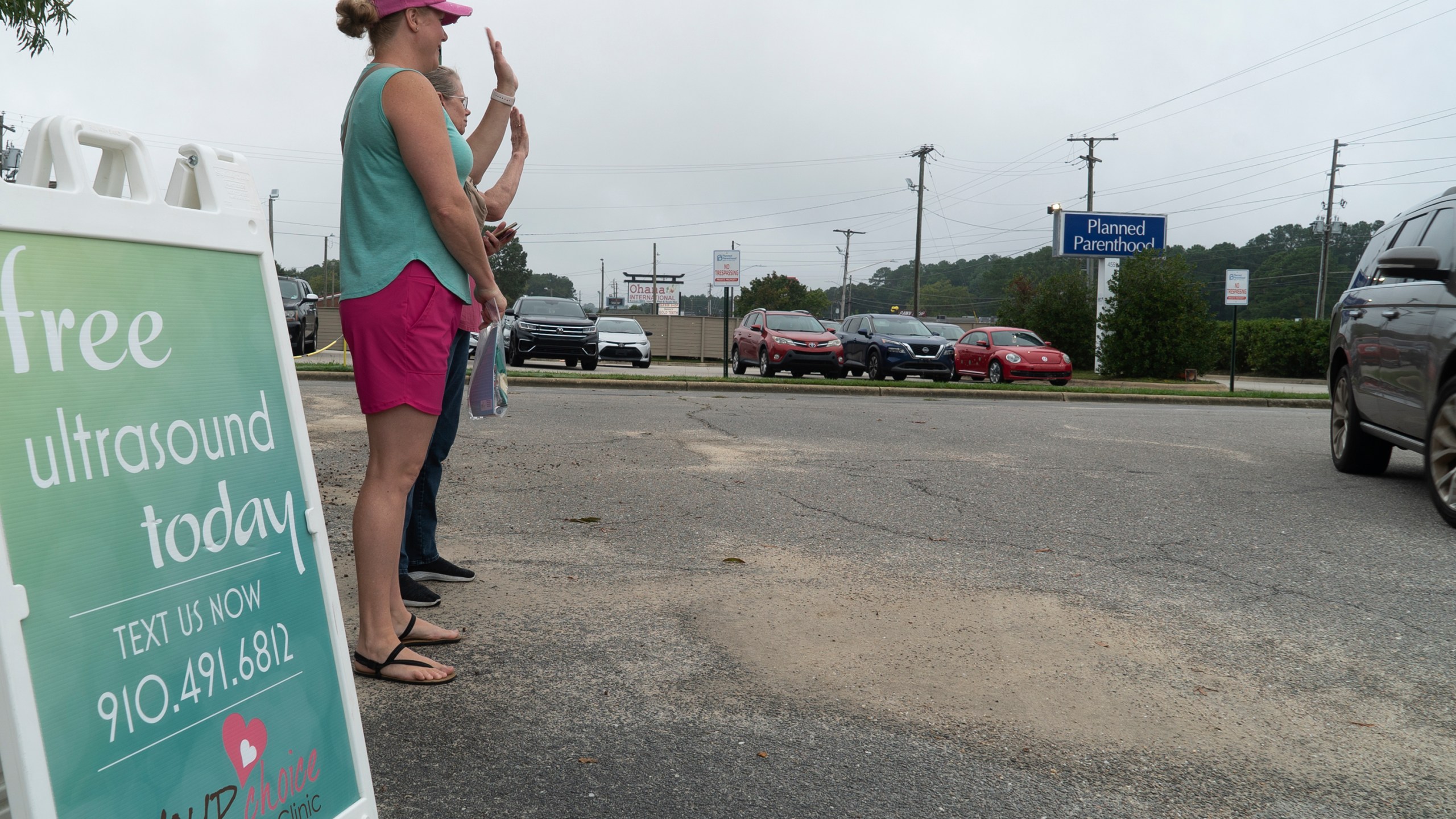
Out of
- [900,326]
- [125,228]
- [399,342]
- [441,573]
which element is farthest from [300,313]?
[125,228]

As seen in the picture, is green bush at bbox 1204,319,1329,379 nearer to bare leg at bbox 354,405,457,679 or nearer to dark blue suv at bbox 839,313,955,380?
dark blue suv at bbox 839,313,955,380

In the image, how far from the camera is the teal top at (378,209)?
9.84 feet

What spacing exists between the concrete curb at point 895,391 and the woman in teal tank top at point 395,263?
12.7m

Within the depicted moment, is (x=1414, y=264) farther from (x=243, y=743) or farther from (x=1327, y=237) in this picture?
(x=1327, y=237)

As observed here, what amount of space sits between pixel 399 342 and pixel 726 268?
57.4 ft

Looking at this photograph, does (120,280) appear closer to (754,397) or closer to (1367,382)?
(1367,382)

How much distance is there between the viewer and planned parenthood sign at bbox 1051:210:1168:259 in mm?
33281

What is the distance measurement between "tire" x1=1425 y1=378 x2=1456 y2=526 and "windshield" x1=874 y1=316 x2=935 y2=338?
60.9 ft

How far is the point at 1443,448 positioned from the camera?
6.04m

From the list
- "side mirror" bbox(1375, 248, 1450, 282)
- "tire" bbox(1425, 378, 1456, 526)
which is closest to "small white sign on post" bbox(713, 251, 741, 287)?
"side mirror" bbox(1375, 248, 1450, 282)

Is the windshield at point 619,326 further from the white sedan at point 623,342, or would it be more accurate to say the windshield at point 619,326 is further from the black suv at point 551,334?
the black suv at point 551,334

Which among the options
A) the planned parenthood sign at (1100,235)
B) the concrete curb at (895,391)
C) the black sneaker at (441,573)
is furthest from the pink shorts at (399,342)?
the planned parenthood sign at (1100,235)

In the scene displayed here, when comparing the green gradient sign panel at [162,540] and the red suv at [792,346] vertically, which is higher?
the green gradient sign panel at [162,540]

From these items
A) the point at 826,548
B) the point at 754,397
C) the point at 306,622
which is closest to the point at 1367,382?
the point at 826,548
